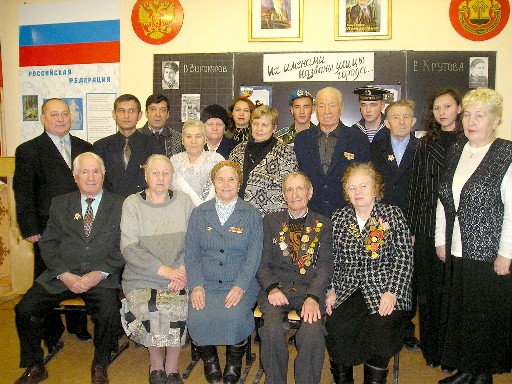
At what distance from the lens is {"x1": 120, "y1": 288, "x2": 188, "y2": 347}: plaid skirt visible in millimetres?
2795

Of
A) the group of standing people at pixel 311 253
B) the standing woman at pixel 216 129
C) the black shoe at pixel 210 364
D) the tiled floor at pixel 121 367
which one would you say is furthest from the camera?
the standing woman at pixel 216 129

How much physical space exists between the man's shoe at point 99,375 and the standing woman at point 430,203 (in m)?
2.07

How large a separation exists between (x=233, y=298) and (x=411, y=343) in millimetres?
1568

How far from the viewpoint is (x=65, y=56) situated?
5.66 m

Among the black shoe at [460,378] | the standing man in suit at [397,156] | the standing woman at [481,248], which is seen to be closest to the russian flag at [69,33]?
the standing man in suit at [397,156]

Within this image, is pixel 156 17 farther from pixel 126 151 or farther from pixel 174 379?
pixel 174 379

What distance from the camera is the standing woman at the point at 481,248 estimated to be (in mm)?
2512

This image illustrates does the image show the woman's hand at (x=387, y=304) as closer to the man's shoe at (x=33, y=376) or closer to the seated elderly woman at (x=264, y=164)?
the seated elderly woman at (x=264, y=164)

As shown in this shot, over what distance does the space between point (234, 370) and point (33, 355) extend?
1.30m

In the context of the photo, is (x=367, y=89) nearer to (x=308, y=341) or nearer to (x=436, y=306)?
(x=436, y=306)

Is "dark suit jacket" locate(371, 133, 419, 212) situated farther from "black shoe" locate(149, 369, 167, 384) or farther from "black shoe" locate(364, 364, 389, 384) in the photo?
"black shoe" locate(149, 369, 167, 384)

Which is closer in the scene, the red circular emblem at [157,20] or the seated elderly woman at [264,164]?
the seated elderly woman at [264,164]

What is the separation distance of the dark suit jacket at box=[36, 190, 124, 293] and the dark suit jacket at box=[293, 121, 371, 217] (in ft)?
4.58

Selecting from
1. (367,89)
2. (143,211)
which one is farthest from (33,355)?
(367,89)
